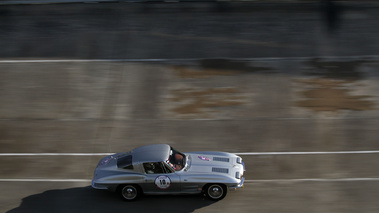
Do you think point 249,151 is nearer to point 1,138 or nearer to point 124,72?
point 124,72

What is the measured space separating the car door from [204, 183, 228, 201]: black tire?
2.26ft

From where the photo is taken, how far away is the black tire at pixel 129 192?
9.77 m

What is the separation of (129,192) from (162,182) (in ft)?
2.81

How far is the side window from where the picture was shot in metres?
9.66

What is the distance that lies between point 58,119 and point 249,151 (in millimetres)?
6424

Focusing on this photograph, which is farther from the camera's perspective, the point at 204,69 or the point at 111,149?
the point at 204,69

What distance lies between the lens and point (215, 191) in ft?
31.7

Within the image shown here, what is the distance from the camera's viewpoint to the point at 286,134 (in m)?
12.8

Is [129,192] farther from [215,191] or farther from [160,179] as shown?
[215,191]

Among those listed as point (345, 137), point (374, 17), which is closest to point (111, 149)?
point (345, 137)

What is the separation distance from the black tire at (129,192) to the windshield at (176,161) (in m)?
0.96

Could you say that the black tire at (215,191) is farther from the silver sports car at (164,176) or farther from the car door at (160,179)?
the car door at (160,179)

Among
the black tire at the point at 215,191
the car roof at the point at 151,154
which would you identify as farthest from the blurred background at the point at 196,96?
the car roof at the point at 151,154

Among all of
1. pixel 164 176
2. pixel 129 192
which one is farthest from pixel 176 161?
pixel 129 192
